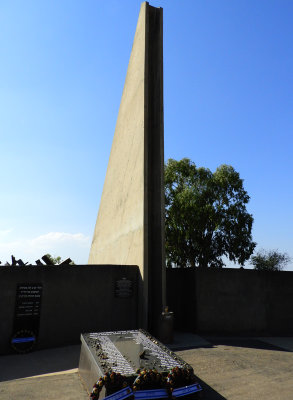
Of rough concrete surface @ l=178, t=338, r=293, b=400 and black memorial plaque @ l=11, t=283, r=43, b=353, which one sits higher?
black memorial plaque @ l=11, t=283, r=43, b=353

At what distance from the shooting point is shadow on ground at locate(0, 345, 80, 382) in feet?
26.0

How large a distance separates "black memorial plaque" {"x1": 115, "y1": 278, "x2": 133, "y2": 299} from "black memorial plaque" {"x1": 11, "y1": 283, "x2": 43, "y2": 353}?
3.00 meters

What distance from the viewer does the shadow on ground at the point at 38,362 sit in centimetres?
793

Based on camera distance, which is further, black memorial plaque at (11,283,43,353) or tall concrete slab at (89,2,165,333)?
tall concrete slab at (89,2,165,333)

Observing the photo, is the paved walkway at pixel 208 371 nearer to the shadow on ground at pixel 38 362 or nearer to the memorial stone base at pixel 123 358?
the shadow on ground at pixel 38 362

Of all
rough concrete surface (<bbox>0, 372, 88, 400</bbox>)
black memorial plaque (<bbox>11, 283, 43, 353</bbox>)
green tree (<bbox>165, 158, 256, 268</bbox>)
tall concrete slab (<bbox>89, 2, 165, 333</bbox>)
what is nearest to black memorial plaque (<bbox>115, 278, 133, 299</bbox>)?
tall concrete slab (<bbox>89, 2, 165, 333</bbox>)

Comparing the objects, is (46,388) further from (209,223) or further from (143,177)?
(209,223)

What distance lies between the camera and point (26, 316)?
10.3 m

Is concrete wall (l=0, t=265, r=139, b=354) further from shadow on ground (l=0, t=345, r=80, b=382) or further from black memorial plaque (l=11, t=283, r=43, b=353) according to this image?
shadow on ground (l=0, t=345, r=80, b=382)

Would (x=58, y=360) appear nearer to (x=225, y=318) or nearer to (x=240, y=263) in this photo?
(x=225, y=318)

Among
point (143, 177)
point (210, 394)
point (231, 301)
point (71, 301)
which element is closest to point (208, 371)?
point (210, 394)

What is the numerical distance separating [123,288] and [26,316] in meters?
3.75

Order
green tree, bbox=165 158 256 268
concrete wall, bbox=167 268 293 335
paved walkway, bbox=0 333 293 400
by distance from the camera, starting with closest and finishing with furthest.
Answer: paved walkway, bbox=0 333 293 400 → concrete wall, bbox=167 268 293 335 → green tree, bbox=165 158 256 268

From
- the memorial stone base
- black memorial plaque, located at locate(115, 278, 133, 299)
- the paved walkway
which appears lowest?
the paved walkway
